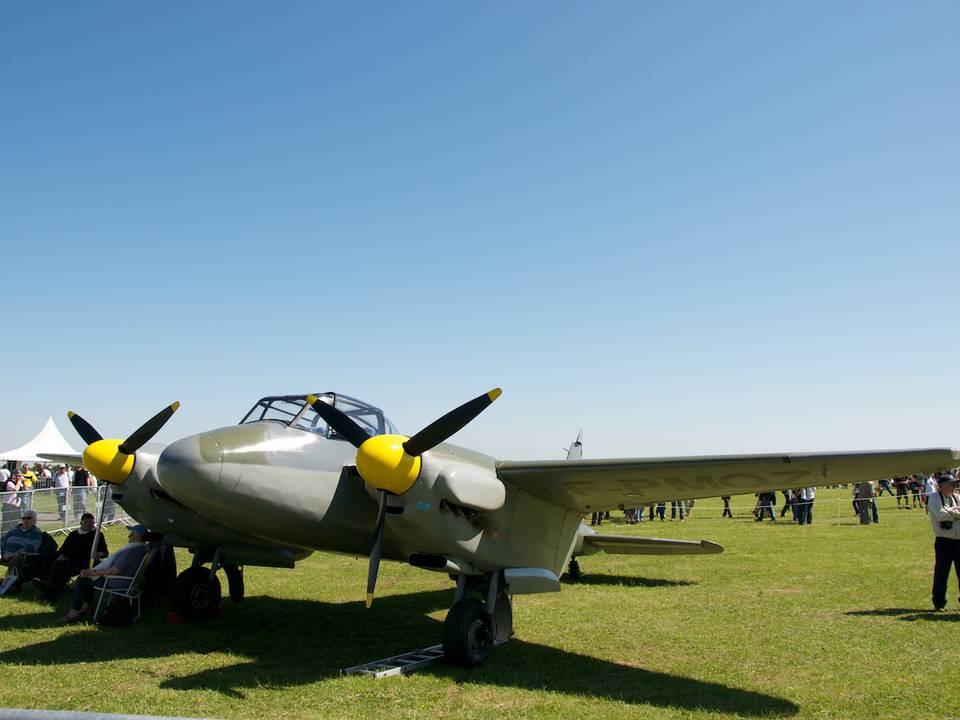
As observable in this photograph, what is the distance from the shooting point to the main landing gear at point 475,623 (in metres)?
7.82

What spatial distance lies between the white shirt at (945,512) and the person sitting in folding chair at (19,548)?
15.0 meters

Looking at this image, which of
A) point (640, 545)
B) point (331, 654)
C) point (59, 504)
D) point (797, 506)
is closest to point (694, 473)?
point (640, 545)

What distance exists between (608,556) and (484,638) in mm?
11331

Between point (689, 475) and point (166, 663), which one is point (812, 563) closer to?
point (689, 475)

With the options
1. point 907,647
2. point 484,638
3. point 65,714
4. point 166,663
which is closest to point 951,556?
point 907,647

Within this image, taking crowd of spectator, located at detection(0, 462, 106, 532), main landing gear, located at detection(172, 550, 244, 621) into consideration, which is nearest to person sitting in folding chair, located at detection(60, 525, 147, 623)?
main landing gear, located at detection(172, 550, 244, 621)

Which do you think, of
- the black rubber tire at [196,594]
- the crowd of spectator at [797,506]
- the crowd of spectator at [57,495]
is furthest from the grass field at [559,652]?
the crowd of spectator at [797,506]

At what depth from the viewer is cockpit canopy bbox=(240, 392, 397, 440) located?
8.81 metres

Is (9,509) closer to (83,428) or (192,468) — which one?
(83,428)

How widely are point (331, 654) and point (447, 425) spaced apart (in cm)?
337

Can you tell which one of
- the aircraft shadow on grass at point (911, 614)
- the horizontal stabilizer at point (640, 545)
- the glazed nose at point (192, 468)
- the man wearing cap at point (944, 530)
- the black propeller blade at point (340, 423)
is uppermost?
the black propeller blade at point (340, 423)

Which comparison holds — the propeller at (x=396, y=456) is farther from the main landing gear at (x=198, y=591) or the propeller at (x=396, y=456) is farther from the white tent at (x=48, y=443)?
the white tent at (x=48, y=443)

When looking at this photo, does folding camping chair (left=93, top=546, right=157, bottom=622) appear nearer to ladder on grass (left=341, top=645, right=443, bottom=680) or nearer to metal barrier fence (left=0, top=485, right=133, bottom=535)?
ladder on grass (left=341, top=645, right=443, bottom=680)

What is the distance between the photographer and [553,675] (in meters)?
7.57
